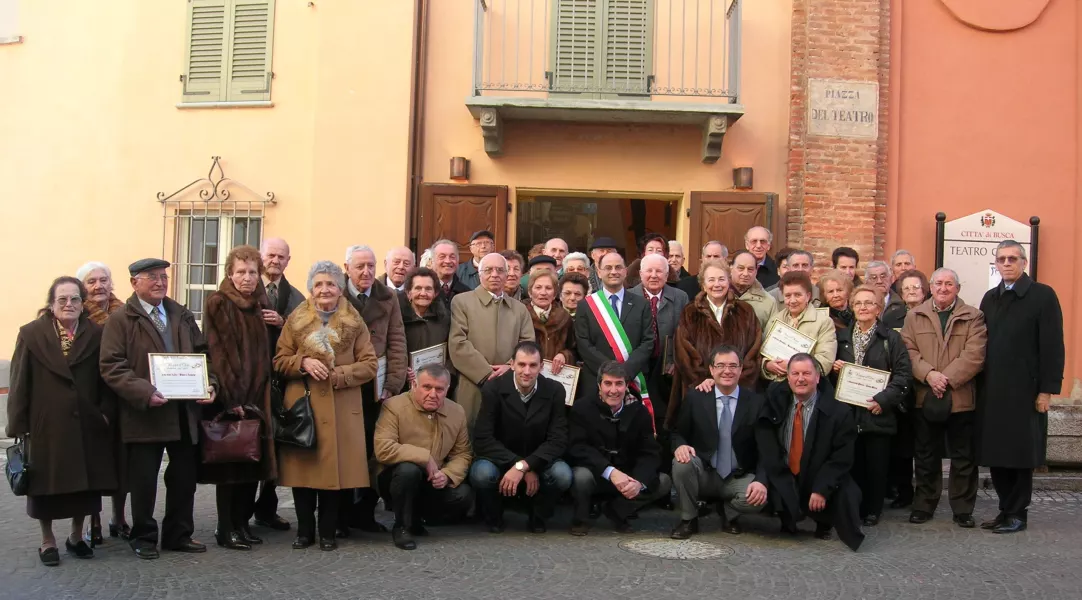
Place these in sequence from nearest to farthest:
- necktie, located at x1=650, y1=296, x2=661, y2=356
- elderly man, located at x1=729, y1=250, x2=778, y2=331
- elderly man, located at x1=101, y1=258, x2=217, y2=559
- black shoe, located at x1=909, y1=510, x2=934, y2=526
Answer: elderly man, located at x1=101, y1=258, x2=217, y2=559 < black shoe, located at x1=909, y1=510, x2=934, y2=526 < necktie, located at x1=650, y1=296, x2=661, y2=356 < elderly man, located at x1=729, y1=250, x2=778, y2=331

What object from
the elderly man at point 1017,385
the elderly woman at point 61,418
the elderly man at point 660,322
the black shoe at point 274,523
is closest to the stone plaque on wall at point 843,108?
the elderly man at point 1017,385

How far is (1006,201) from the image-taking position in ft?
38.2

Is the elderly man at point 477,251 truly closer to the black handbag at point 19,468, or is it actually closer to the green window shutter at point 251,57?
the black handbag at point 19,468

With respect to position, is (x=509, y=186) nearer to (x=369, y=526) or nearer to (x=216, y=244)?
(x=216, y=244)

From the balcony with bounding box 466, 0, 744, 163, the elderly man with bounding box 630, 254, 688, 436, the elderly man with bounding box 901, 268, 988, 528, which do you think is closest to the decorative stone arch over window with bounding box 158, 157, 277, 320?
the balcony with bounding box 466, 0, 744, 163

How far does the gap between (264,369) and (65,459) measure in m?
1.24

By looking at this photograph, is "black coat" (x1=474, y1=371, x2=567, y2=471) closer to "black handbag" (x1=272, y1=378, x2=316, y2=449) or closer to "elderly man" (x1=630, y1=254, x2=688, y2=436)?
"elderly man" (x1=630, y1=254, x2=688, y2=436)

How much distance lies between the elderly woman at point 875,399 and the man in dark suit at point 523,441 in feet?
7.04

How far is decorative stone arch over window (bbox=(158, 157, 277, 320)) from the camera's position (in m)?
12.2

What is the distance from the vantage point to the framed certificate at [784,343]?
23.9 feet

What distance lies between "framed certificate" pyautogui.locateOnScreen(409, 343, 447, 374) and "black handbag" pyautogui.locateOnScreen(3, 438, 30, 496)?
97.2 inches

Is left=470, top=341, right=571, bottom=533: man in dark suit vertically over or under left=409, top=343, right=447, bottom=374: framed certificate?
under

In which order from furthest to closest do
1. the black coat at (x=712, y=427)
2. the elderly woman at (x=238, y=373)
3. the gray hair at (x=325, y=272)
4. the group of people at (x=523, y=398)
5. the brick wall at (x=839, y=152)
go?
the brick wall at (x=839, y=152)
the black coat at (x=712, y=427)
the gray hair at (x=325, y=272)
the elderly woman at (x=238, y=373)
the group of people at (x=523, y=398)

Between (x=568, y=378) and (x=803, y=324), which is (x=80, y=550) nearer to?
(x=568, y=378)
